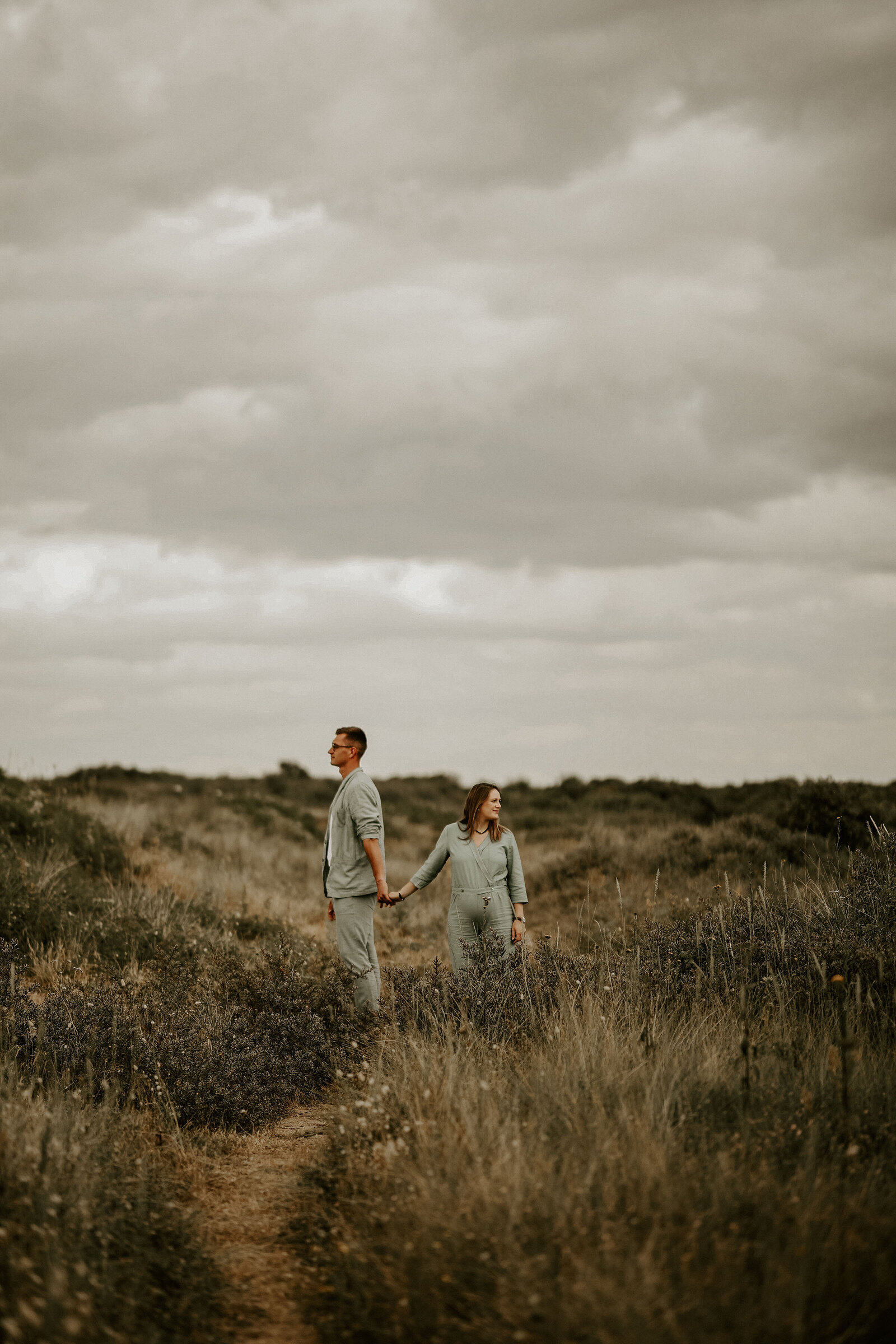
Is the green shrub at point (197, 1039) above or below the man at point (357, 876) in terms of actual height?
below

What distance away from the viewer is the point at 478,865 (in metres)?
7.16

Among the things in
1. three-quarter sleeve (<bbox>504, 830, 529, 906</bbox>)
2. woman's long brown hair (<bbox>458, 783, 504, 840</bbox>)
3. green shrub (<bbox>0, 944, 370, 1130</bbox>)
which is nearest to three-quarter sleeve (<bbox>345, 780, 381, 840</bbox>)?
woman's long brown hair (<bbox>458, 783, 504, 840</bbox>)

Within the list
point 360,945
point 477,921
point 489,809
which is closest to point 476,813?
point 489,809

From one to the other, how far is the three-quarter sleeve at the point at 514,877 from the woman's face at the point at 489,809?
0.18 m

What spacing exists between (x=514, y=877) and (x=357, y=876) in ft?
4.04

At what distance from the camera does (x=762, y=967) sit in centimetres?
587

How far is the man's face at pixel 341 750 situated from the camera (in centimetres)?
734

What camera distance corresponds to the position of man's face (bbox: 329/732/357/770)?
7.34 metres

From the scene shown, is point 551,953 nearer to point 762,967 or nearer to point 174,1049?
point 762,967

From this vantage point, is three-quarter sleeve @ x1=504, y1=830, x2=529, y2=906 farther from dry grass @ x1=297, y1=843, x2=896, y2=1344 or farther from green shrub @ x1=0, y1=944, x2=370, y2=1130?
dry grass @ x1=297, y1=843, x2=896, y2=1344

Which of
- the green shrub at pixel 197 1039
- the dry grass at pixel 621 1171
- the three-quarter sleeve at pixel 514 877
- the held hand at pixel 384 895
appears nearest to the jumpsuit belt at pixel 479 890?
the three-quarter sleeve at pixel 514 877

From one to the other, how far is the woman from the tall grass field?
0.41 meters

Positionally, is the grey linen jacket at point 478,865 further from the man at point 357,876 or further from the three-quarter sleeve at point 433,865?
the man at point 357,876

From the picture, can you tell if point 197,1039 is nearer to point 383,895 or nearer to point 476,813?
point 383,895
